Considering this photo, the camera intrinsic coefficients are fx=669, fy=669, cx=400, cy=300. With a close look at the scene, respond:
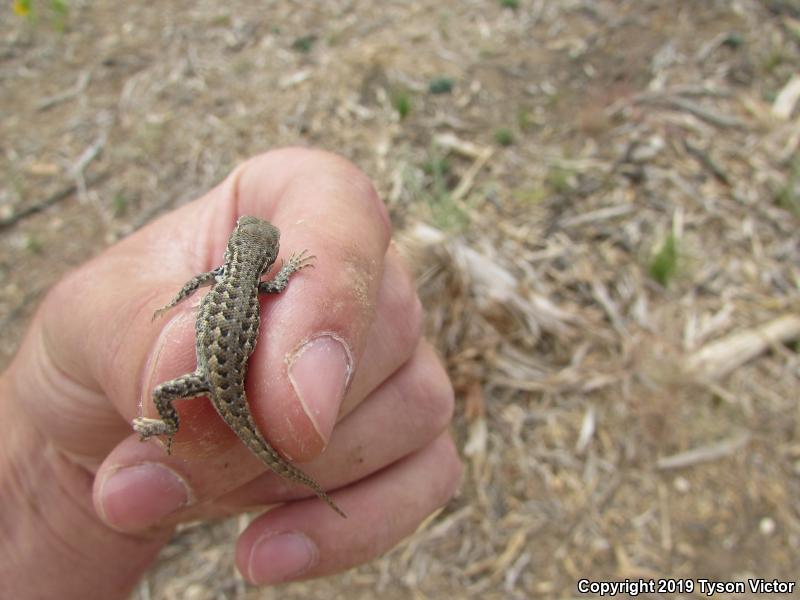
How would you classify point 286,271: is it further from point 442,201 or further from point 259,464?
point 442,201

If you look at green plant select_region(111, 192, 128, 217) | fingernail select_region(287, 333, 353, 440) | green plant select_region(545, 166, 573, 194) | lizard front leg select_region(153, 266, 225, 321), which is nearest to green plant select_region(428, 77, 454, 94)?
green plant select_region(545, 166, 573, 194)

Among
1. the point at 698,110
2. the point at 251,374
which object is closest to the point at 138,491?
the point at 251,374

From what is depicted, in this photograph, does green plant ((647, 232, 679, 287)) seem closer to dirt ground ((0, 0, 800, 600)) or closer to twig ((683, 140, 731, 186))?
dirt ground ((0, 0, 800, 600))

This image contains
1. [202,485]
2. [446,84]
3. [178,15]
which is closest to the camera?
[202,485]

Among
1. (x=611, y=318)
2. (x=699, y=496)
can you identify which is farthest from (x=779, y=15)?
(x=699, y=496)

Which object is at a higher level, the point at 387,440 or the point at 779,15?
the point at 387,440

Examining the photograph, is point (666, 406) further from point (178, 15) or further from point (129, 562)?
point (178, 15)

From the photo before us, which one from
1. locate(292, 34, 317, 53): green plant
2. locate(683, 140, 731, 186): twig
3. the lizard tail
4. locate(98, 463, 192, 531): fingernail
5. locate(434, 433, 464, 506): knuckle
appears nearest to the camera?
the lizard tail
